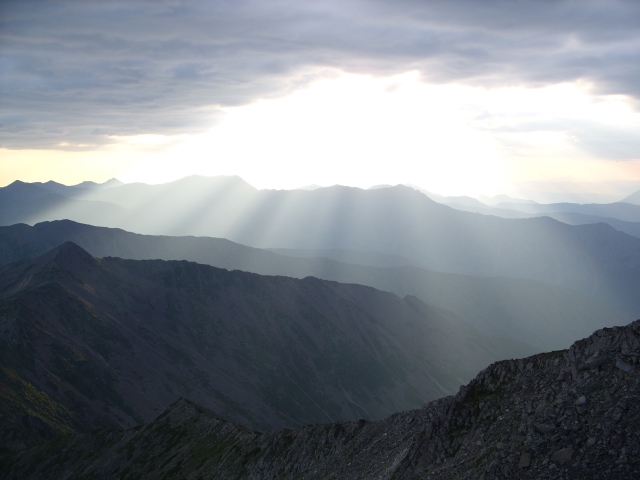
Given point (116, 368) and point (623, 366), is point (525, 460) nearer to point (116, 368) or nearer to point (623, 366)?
point (623, 366)

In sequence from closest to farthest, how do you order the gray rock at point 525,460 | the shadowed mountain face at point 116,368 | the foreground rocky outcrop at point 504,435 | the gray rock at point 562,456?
the gray rock at point 562,456, the foreground rocky outcrop at point 504,435, the gray rock at point 525,460, the shadowed mountain face at point 116,368

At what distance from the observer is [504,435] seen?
25.6m

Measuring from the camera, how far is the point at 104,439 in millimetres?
87312

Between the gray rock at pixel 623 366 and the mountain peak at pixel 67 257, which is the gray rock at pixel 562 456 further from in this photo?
the mountain peak at pixel 67 257

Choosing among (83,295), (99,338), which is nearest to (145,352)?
(99,338)

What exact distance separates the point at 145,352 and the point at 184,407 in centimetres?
9158

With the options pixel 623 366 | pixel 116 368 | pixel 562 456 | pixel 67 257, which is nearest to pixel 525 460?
pixel 562 456

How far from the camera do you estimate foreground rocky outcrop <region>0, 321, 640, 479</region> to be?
1969 centimetres

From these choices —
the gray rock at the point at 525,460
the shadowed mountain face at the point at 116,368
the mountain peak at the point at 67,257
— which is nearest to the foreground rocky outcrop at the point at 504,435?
the gray rock at the point at 525,460

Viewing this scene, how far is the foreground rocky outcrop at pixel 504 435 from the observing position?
775 inches

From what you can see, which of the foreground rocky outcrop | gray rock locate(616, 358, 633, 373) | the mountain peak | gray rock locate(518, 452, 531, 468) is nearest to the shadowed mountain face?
the mountain peak

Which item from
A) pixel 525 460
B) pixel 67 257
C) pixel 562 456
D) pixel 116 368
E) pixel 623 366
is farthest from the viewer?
pixel 67 257

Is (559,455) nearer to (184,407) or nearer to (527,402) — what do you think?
(527,402)

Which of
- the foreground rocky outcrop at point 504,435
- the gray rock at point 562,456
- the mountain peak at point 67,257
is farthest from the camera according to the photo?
the mountain peak at point 67,257
